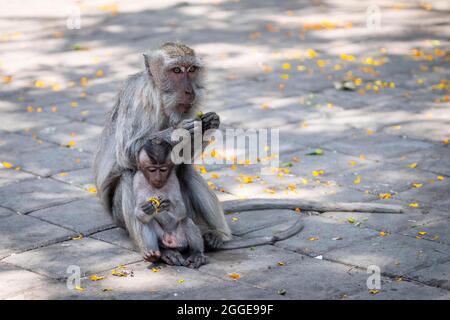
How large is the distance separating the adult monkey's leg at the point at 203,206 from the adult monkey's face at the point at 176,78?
54 centimetres

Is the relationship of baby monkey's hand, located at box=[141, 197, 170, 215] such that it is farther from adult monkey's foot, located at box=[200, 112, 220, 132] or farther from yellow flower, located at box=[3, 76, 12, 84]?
yellow flower, located at box=[3, 76, 12, 84]

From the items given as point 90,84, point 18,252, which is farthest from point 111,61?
point 18,252

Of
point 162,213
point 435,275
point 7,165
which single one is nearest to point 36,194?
point 7,165

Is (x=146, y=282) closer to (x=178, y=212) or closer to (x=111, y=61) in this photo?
(x=178, y=212)

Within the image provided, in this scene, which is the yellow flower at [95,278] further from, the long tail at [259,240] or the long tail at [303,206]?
the long tail at [303,206]

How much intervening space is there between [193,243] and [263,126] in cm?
346

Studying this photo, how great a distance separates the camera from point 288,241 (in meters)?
7.19

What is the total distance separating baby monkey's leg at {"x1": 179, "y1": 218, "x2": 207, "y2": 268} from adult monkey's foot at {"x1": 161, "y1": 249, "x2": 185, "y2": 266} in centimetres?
5

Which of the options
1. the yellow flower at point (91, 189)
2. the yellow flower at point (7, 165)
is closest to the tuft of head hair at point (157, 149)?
the yellow flower at point (91, 189)

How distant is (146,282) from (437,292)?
190 cm

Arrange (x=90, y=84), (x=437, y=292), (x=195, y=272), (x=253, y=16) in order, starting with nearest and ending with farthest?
(x=437, y=292) < (x=195, y=272) < (x=90, y=84) < (x=253, y=16)

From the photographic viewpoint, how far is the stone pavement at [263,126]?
6.53 metres

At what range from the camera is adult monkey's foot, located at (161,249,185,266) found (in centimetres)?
671

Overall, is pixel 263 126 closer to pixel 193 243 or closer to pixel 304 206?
pixel 304 206
